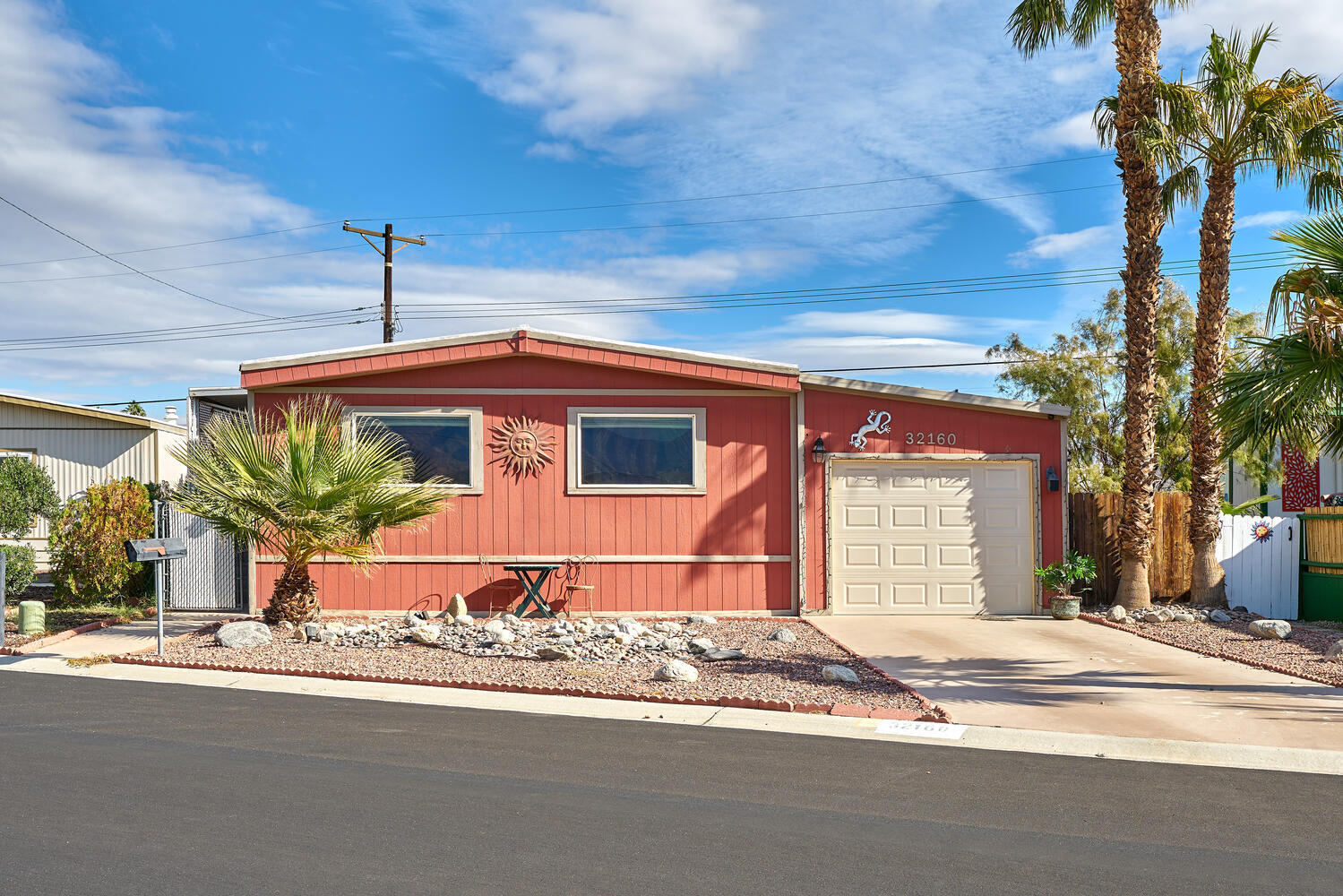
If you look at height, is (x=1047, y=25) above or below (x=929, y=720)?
above

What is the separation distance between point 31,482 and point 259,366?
5.94m

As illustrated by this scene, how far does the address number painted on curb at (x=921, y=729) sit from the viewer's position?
7027 mm

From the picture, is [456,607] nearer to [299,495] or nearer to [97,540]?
[299,495]

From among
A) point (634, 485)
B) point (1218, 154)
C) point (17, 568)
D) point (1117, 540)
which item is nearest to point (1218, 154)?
point (1218, 154)

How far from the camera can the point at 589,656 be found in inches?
393

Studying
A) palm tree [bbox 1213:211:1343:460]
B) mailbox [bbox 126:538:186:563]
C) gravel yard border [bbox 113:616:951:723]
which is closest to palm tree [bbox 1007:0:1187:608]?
palm tree [bbox 1213:211:1343:460]

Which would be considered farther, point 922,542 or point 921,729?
point 922,542

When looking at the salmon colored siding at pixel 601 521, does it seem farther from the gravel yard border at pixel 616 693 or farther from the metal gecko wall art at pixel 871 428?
the gravel yard border at pixel 616 693

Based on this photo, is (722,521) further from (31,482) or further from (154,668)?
(31,482)

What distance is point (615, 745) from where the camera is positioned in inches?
262

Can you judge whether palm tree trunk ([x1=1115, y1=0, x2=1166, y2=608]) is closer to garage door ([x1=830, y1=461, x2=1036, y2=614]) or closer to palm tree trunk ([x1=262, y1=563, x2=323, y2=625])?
garage door ([x1=830, y1=461, x2=1036, y2=614])

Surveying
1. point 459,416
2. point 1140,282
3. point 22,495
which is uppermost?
point 1140,282

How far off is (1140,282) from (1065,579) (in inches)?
160

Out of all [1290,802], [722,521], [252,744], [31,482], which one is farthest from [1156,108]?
[31,482]
